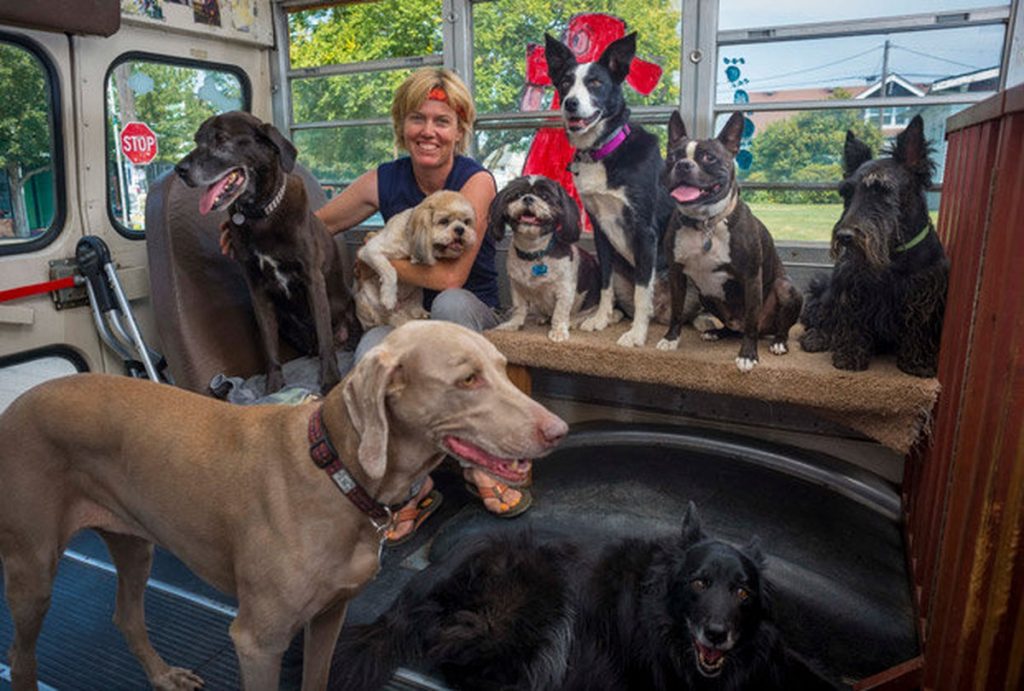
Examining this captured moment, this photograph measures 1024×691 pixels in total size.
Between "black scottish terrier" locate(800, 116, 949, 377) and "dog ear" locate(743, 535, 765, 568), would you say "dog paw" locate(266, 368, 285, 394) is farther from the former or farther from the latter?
"black scottish terrier" locate(800, 116, 949, 377)

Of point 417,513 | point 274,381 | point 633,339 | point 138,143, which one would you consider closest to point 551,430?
point 633,339

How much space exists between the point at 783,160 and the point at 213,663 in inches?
112

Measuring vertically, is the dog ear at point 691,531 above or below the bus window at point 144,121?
below

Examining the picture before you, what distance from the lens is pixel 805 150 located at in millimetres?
2955

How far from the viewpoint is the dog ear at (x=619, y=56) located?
253 cm

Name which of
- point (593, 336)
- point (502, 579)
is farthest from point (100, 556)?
point (593, 336)

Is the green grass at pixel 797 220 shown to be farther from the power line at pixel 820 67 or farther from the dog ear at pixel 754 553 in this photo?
the dog ear at pixel 754 553

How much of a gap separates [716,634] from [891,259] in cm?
123

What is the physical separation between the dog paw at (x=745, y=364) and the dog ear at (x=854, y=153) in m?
0.67

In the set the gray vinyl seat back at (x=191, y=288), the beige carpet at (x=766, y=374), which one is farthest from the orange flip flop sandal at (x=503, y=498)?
the gray vinyl seat back at (x=191, y=288)

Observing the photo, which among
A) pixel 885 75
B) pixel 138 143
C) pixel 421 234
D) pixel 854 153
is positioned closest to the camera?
pixel 854 153

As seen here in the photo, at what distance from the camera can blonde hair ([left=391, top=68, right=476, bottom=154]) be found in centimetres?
300

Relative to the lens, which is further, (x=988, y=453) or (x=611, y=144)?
(x=611, y=144)

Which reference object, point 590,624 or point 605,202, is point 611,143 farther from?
point 590,624
